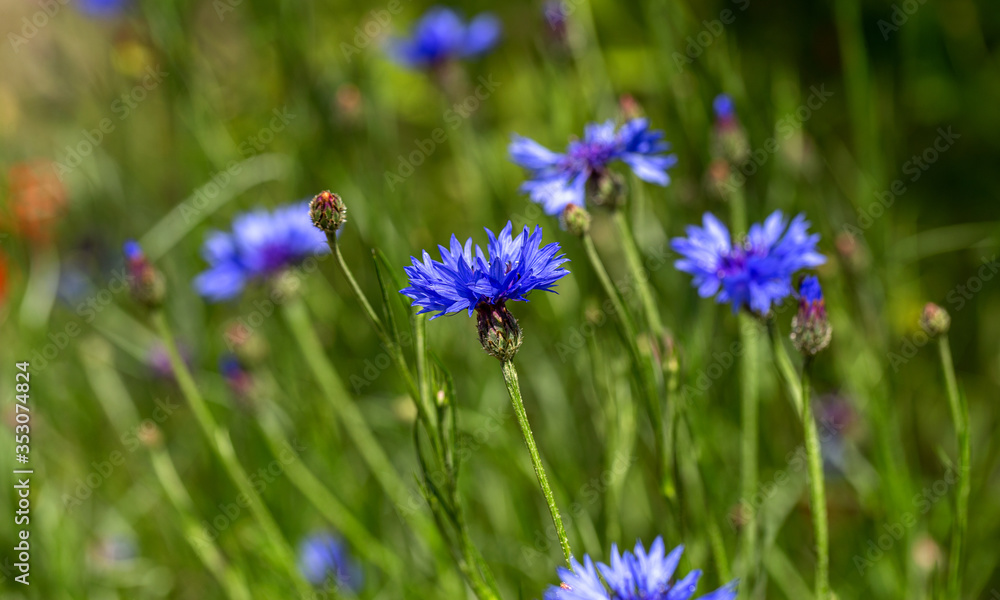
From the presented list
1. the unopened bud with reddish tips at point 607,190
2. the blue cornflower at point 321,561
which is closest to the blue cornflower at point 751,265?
the unopened bud with reddish tips at point 607,190

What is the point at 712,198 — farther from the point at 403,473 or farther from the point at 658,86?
the point at 403,473

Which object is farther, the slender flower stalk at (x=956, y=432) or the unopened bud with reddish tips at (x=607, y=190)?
the unopened bud with reddish tips at (x=607, y=190)

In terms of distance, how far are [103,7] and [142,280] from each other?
190 centimetres

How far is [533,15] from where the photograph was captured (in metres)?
2.65

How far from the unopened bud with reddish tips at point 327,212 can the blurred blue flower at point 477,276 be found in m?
0.12

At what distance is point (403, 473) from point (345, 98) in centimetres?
78

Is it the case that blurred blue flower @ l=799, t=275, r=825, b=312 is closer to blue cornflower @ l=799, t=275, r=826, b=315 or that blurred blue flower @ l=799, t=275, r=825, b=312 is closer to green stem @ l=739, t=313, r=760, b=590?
blue cornflower @ l=799, t=275, r=826, b=315

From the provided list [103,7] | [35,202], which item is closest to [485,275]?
[35,202]

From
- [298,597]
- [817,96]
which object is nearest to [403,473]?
[298,597]

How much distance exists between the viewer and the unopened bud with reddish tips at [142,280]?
4.01 feet

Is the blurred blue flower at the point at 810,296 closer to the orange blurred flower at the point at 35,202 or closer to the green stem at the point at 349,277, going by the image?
the green stem at the point at 349,277

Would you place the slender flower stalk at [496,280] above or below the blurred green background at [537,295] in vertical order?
below

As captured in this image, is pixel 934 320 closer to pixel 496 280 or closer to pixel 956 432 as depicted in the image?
pixel 956 432

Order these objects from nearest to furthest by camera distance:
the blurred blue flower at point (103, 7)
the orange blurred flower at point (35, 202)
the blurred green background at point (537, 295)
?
the blurred green background at point (537, 295), the orange blurred flower at point (35, 202), the blurred blue flower at point (103, 7)
